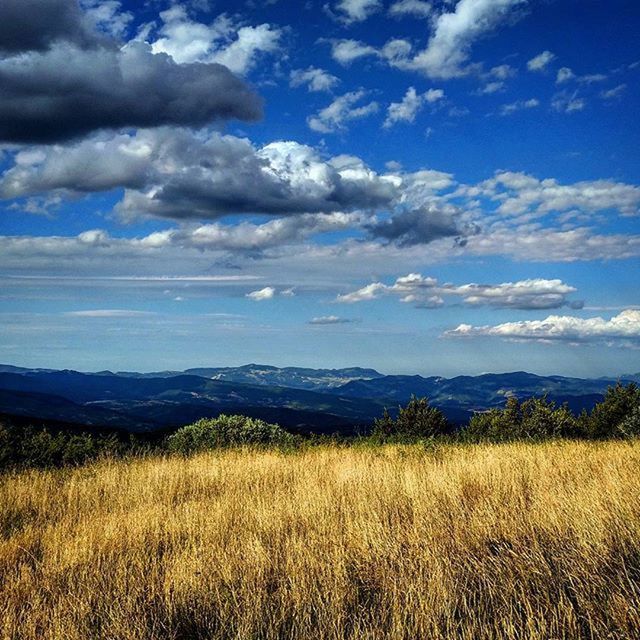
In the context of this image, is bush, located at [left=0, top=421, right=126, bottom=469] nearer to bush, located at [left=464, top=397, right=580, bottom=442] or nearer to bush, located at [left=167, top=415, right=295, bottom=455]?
bush, located at [left=167, top=415, right=295, bottom=455]

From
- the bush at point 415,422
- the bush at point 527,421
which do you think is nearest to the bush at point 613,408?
the bush at point 527,421

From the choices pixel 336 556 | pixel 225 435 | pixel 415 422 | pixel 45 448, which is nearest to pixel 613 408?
pixel 415 422

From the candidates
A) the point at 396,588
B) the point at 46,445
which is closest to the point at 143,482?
the point at 46,445

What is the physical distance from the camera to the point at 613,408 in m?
25.2

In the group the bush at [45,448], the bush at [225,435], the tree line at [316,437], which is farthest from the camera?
Result: the bush at [225,435]

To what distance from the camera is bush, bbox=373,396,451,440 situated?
21.2m

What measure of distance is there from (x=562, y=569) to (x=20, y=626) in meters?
4.45

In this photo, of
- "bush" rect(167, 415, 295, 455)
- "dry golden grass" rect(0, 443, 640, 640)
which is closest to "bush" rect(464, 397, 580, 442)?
"bush" rect(167, 415, 295, 455)

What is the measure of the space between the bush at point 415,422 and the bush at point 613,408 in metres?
7.13

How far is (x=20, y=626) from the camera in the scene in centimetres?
413

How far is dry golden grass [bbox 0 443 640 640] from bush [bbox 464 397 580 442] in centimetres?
1094

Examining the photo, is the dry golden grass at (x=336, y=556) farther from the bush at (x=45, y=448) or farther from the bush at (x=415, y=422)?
the bush at (x=415, y=422)

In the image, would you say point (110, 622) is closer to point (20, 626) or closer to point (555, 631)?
point (20, 626)

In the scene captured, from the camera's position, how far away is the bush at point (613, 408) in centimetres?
2453
